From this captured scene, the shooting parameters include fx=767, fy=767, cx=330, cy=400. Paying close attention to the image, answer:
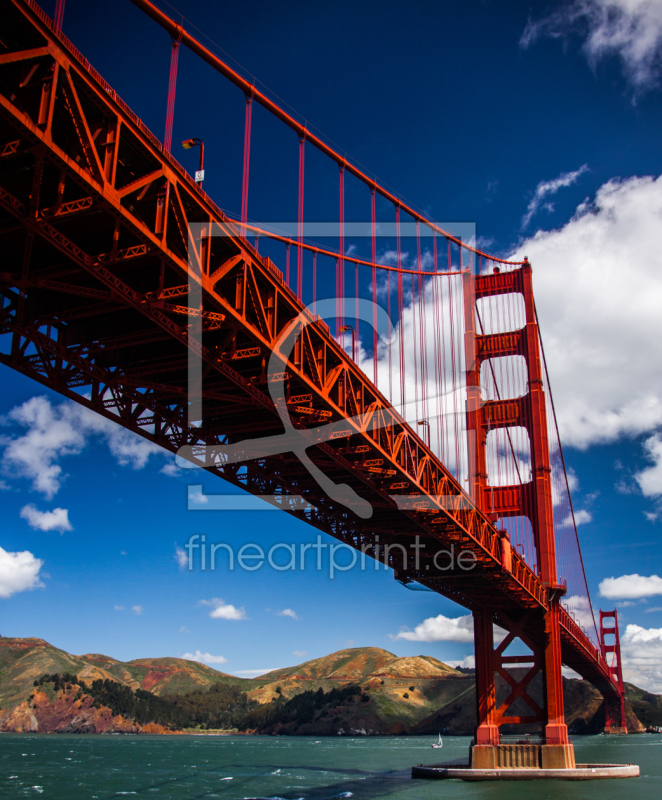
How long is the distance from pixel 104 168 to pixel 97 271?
1.87 m

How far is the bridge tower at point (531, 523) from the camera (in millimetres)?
33438

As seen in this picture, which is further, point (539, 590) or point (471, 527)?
point (539, 590)

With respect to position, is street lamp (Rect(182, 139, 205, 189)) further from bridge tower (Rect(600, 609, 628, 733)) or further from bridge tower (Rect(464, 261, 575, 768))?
bridge tower (Rect(600, 609, 628, 733))

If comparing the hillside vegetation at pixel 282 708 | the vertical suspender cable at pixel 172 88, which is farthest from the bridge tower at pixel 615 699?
the vertical suspender cable at pixel 172 88

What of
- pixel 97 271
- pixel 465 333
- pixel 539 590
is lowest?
pixel 539 590

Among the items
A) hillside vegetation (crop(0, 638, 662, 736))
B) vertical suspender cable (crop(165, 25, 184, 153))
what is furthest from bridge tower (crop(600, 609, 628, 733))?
vertical suspender cable (crop(165, 25, 184, 153))

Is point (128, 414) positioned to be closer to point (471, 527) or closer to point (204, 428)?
point (204, 428)

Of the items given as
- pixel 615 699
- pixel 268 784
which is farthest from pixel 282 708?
pixel 268 784

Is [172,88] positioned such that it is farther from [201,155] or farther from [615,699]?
[615,699]

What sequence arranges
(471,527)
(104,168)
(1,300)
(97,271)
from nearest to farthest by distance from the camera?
(104,168) < (97,271) < (1,300) < (471,527)

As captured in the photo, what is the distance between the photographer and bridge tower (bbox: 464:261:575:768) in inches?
1316

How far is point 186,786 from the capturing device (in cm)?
3991

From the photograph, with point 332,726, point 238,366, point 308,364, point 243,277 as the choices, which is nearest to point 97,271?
point 243,277

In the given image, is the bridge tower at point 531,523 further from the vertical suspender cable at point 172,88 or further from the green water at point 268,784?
the vertical suspender cable at point 172,88
